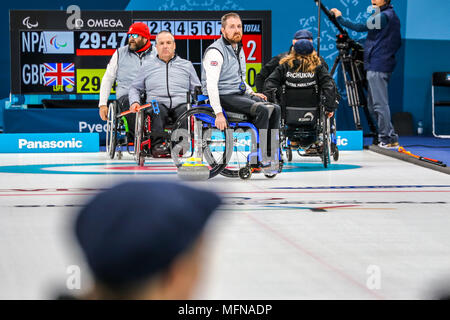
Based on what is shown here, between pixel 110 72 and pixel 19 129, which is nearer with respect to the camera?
pixel 110 72

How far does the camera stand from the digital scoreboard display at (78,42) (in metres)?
8.78

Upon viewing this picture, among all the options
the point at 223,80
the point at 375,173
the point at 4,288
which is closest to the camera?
the point at 4,288

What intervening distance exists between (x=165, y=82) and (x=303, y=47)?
3.89ft

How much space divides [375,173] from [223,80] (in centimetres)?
155

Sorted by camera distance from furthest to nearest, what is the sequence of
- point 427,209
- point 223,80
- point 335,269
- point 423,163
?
1. point 423,163
2. point 223,80
3. point 427,209
4. point 335,269

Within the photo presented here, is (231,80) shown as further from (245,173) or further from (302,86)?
(302,86)

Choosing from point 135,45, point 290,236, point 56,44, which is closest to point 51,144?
point 56,44

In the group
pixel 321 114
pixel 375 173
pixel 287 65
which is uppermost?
pixel 287 65

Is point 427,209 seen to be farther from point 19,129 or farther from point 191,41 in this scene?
point 19,129

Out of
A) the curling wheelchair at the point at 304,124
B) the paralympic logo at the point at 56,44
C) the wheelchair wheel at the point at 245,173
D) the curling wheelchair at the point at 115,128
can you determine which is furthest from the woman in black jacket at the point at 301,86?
the paralympic logo at the point at 56,44

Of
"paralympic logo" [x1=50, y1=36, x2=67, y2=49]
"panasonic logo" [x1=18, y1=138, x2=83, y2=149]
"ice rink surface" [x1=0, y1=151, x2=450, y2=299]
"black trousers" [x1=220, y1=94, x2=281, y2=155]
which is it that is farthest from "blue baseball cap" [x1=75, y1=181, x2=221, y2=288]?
"paralympic logo" [x1=50, y1=36, x2=67, y2=49]

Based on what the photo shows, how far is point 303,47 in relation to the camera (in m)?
6.21

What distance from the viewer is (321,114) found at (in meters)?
6.20

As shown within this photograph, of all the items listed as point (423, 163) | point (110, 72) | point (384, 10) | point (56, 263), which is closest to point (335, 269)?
point (56, 263)
